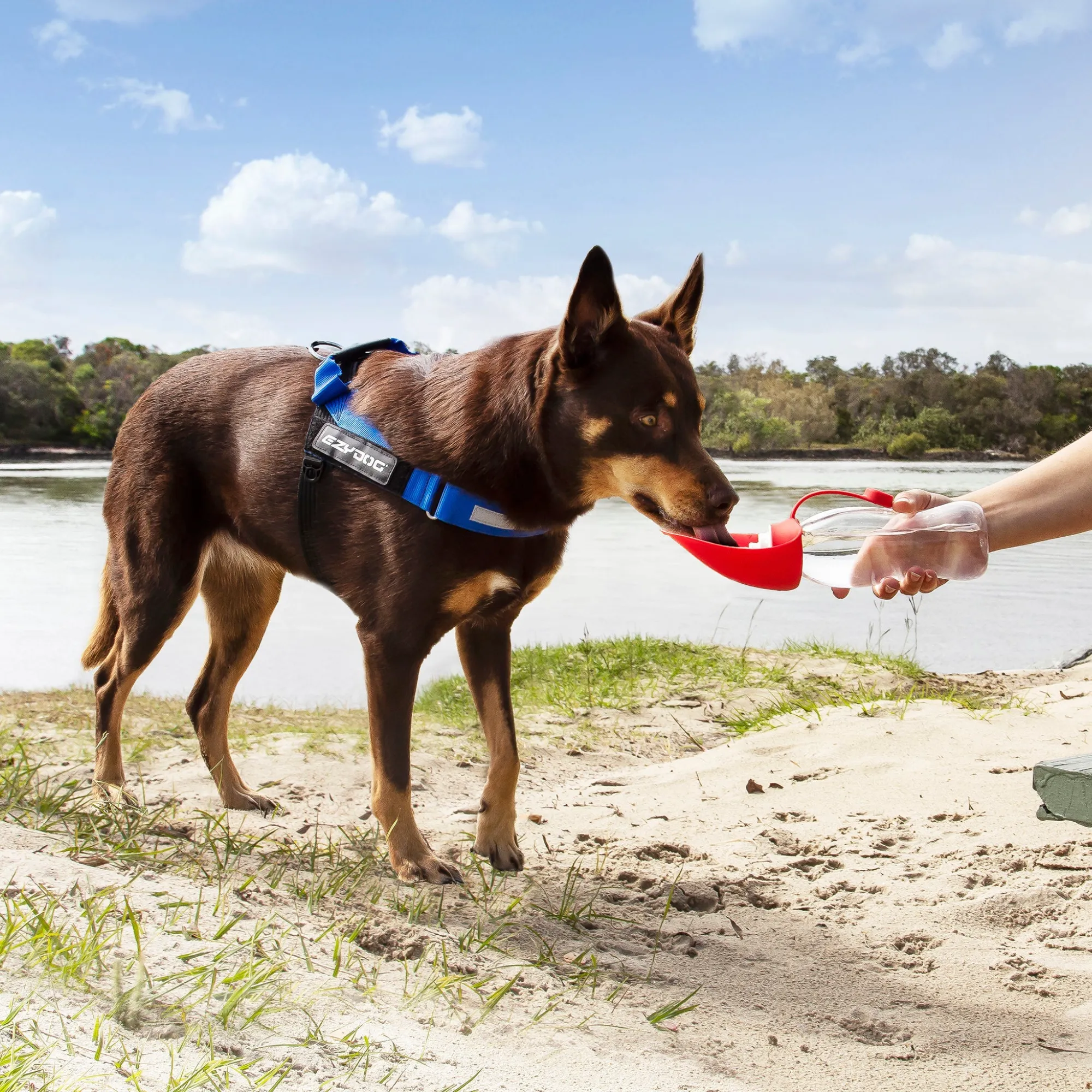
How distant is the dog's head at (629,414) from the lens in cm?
343

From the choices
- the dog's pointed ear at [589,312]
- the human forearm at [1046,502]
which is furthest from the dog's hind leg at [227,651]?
the human forearm at [1046,502]

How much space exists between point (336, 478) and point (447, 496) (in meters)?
0.56

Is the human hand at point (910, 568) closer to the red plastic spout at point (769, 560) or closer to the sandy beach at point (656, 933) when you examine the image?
the red plastic spout at point (769, 560)

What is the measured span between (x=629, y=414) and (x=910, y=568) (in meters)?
1.02

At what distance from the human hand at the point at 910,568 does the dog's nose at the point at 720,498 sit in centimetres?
46

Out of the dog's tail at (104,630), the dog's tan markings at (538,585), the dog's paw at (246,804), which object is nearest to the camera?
the dog's tan markings at (538,585)

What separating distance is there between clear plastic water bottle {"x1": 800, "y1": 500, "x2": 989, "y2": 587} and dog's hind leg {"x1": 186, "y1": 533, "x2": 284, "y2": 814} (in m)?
2.62

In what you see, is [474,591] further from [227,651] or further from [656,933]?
[227,651]

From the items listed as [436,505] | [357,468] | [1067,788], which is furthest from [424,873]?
[1067,788]

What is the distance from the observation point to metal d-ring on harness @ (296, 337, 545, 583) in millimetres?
3754

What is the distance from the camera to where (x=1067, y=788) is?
9.36 feet

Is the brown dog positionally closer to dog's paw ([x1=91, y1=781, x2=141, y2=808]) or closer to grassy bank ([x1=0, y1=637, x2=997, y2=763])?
dog's paw ([x1=91, y1=781, x2=141, y2=808])

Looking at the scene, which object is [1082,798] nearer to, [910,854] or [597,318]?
[910,854]

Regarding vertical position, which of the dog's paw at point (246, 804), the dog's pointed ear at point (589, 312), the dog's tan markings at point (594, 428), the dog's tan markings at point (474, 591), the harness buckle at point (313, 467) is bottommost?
the dog's paw at point (246, 804)
